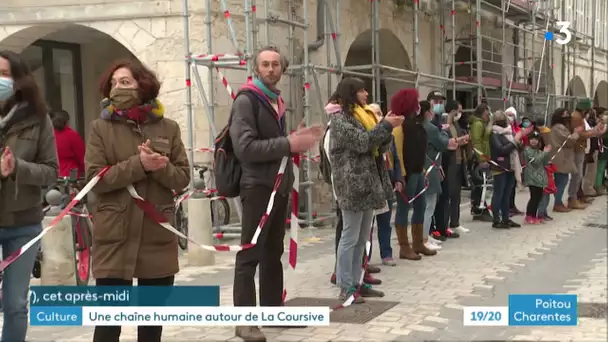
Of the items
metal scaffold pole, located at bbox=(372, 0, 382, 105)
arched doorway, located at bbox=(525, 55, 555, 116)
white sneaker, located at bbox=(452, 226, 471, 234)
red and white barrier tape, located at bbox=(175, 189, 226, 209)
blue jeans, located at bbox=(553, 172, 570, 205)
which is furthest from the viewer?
arched doorway, located at bbox=(525, 55, 555, 116)

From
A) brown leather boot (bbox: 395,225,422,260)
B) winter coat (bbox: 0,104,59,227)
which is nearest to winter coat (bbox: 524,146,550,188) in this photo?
brown leather boot (bbox: 395,225,422,260)

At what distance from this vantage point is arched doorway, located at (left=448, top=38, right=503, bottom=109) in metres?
16.4

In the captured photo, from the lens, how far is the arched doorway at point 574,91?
22.0 metres

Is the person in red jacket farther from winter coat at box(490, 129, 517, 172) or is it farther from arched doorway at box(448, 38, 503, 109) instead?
arched doorway at box(448, 38, 503, 109)

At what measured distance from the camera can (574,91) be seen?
76.7 feet

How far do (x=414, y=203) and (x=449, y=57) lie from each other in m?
8.60

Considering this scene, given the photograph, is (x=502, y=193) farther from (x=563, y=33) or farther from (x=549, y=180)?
(x=563, y=33)

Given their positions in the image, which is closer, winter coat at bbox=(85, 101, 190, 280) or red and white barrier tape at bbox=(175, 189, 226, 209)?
winter coat at bbox=(85, 101, 190, 280)

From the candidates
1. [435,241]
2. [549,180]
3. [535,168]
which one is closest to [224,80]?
[435,241]

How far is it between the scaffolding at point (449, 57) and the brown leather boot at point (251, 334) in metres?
2.29

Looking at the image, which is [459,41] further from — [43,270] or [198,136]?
[43,270]
